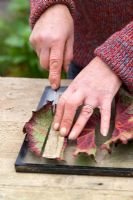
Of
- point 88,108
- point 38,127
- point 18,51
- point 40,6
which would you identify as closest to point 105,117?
point 88,108

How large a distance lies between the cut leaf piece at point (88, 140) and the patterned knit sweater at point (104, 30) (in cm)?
14

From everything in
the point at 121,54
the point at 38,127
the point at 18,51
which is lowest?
the point at 18,51

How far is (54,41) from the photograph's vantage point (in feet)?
3.86

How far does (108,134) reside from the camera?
3.66 feet

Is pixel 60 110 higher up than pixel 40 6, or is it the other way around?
pixel 40 6

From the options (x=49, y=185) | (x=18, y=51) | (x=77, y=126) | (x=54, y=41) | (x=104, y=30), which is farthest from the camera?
(x=18, y=51)

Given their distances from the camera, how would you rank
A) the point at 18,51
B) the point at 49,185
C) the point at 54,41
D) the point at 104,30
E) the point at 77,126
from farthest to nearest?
the point at 18,51 < the point at 104,30 < the point at 54,41 < the point at 77,126 < the point at 49,185

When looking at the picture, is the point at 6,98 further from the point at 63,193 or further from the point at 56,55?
the point at 63,193

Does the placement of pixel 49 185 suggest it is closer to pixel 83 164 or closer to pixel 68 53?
pixel 83 164

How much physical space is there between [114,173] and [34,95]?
1.56 feet

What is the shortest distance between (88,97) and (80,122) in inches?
2.7

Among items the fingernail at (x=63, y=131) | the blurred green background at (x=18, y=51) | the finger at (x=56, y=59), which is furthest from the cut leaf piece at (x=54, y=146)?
the blurred green background at (x=18, y=51)

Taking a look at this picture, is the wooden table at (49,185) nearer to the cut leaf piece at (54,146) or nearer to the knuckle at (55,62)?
the cut leaf piece at (54,146)

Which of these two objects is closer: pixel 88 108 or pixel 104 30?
pixel 88 108
